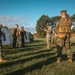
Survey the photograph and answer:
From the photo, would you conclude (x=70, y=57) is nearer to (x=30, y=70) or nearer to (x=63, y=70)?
(x=63, y=70)

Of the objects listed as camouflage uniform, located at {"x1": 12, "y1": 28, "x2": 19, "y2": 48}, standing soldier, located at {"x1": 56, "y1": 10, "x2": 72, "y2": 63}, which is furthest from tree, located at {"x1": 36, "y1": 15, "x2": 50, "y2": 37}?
standing soldier, located at {"x1": 56, "y1": 10, "x2": 72, "y2": 63}

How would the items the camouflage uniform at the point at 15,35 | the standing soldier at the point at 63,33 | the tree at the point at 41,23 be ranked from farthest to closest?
the tree at the point at 41,23 < the camouflage uniform at the point at 15,35 < the standing soldier at the point at 63,33

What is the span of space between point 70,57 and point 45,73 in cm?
301

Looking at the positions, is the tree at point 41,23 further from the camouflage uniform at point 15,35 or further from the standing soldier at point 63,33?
the standing soldier at point 63,33

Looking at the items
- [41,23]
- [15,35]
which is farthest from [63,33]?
[41,23]

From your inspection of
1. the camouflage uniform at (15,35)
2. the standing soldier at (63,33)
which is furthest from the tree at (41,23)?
the standing soldier at (63,33)

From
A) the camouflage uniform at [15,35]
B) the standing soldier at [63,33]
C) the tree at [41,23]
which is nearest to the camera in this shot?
the standing soldier at [63,33]

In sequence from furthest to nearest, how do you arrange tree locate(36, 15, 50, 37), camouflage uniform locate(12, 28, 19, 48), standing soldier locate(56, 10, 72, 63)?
tree locate(36, 15, 50, 37) < camouflage uniform locate(12, 28, 19, 48) < standing soldier locate(56, 10, 72, 63)

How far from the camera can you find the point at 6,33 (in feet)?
92.8

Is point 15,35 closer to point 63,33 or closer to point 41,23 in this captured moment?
point 63,33

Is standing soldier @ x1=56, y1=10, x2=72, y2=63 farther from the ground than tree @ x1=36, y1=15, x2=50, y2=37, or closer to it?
closer to it

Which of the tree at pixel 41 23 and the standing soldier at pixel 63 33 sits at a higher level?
the tree at pixel 41 23

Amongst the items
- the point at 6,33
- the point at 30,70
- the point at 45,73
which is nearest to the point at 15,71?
the point at 30,70

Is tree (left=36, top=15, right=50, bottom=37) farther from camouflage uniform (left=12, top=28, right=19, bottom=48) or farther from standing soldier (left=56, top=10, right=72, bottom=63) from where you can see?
standing soldier (left=56, top=10, right=72, bottom=63)
